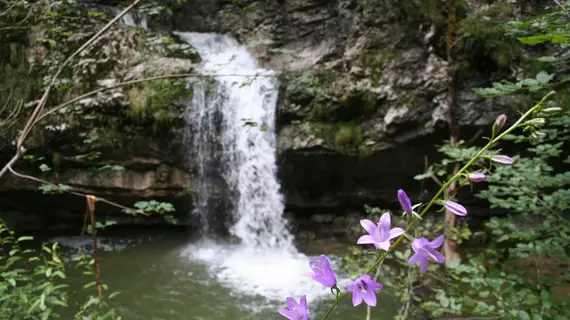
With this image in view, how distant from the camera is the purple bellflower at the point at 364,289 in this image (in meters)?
0.47

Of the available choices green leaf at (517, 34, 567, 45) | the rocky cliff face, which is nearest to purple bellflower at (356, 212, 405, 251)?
green leaf at (517, 34, 567, 45)

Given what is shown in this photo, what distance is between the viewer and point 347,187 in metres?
6.70

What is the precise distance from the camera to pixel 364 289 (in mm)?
482

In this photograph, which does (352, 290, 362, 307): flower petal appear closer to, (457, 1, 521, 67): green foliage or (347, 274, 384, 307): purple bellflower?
(347, 274, 384, 307): purple bellflower

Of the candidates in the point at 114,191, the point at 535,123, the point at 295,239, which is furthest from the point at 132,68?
the point at 535,123

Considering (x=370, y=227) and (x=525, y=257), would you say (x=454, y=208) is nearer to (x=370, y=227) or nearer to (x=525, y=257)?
(x=370, y=227)

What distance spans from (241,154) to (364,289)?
6.10 metres

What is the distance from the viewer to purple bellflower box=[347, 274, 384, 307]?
467mm

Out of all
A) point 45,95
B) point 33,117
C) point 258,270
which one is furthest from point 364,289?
point 258,270

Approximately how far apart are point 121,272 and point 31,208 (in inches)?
99.3

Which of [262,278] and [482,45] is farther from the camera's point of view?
[482,45]

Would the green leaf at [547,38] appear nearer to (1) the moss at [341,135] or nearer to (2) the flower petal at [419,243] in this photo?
(2) the flower petal at [419,243]

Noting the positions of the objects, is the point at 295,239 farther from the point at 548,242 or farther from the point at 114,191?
the point at 548,242

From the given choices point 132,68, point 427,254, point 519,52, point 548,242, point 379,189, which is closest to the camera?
point 427,254
